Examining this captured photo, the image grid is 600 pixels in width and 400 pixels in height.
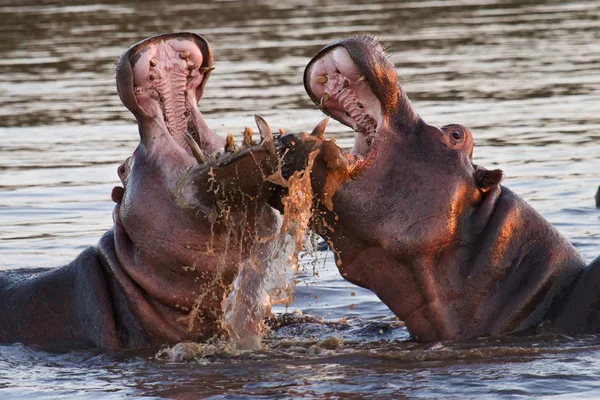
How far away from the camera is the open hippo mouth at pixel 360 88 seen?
242 inches

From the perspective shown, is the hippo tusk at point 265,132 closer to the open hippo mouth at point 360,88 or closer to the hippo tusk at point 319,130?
the hippo tusk at point 319,130

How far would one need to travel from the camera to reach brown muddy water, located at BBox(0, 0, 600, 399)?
20.0 feet

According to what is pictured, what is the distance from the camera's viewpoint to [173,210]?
6.48m

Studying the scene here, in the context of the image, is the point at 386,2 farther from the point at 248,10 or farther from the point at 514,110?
the point at 514,110

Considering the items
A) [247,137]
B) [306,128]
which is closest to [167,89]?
[247,137]

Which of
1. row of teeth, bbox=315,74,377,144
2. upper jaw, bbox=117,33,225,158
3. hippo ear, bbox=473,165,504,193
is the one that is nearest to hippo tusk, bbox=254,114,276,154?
row of teeth, bbox=315,74,377,144

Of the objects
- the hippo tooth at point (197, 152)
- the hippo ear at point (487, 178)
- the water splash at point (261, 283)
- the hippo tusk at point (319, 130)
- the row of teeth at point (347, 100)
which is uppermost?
the row of teeth at point (347, 100)

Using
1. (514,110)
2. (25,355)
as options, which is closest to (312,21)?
(514,110)

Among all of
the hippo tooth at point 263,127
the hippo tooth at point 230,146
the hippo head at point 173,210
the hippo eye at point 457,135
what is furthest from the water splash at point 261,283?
the hippo eye at point 457,135

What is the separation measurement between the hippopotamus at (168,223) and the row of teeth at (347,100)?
545 millimetres

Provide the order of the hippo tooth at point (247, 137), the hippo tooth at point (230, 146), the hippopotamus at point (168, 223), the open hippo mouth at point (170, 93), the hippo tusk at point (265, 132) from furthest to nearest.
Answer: the open hippo mouth at point (170, 93)
the hippopotamus at point (168, 223)
the hippo tooth at point (230, 146)
the hippo tooth at point (247, 137)
the hippo tusk at point (265, 132)

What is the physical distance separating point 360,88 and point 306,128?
713 centimetres

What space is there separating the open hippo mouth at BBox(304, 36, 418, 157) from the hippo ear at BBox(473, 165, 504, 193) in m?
0.40

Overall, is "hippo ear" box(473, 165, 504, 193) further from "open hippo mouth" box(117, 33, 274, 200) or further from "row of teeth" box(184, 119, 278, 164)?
"open hippo mouth" box(117, 33, 274, 200)
